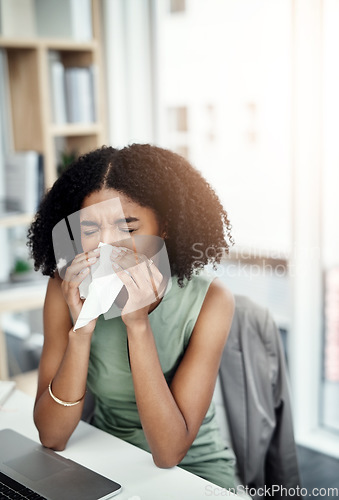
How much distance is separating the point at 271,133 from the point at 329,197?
1.08m

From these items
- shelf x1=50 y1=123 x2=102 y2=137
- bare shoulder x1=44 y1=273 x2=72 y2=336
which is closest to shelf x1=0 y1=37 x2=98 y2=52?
shelf x1=50 y1=123 x2=102 y2=137

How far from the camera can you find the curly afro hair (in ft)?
3.89

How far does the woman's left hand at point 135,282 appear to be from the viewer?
1.07m

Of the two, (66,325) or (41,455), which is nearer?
(41,455)

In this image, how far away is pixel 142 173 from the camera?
1181 millimetres

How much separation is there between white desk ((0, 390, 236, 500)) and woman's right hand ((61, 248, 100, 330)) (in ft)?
0.82

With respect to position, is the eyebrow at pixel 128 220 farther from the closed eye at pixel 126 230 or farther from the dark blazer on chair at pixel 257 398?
the dark blazer on chair at pixel 257 398

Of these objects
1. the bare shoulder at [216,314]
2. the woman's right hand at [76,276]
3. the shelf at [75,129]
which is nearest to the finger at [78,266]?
the woman's right hand at [76,276]

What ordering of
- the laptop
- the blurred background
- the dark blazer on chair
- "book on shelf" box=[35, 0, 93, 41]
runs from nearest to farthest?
the laptop < the dark blazer on chair < the blurred background < "book on shelf" box=[35, 0, 93, 41]

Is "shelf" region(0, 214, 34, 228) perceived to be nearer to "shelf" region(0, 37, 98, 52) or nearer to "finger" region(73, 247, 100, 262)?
"shelf" region(0, 37, 98, 52)

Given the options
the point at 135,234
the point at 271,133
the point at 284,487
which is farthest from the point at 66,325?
the point at 271,133

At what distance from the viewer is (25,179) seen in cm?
268

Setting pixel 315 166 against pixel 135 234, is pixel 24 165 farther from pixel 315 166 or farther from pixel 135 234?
pixel 135 234

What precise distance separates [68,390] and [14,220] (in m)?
1.65
